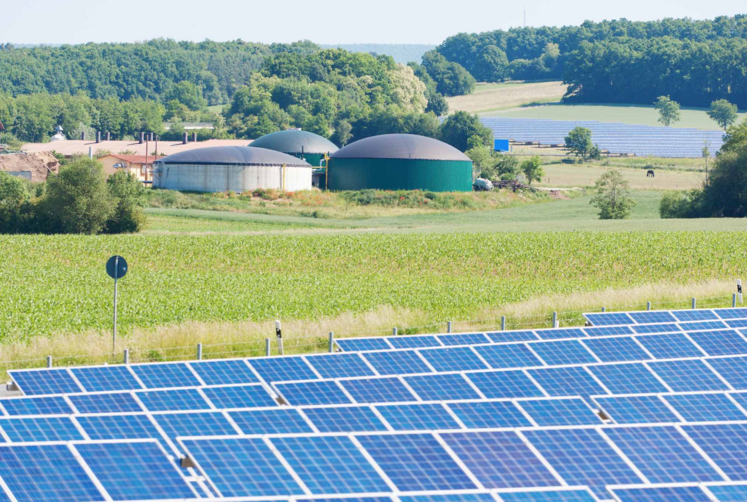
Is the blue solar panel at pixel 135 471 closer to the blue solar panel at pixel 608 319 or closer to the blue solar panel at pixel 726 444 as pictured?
the blue solar panel at pixel 726 444

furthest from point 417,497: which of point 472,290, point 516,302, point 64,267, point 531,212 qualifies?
point 531,212

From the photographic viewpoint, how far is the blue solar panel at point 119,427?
14672 millimetres

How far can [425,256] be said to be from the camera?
5322cm

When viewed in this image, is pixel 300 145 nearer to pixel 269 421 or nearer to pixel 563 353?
pixel 563 353

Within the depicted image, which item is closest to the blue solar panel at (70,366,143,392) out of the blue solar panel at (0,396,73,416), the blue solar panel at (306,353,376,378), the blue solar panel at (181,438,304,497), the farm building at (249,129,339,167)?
the blue solar panel at (0,396,73,416)

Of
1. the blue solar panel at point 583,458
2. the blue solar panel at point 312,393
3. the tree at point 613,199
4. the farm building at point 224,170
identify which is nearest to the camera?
the blue solar panel at point 583,458

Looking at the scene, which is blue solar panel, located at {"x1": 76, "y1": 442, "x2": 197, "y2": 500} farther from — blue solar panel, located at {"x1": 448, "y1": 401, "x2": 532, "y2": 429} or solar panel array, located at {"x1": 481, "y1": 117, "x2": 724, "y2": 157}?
solar panel array, located at {"x1": 481, "y1": 117, "x2": 724, "y2": 157}

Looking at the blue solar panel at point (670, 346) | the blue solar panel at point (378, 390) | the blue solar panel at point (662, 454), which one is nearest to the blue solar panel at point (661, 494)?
the blue solar panel at point (662, 454)

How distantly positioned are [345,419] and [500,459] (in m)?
2.97

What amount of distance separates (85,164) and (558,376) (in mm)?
51913

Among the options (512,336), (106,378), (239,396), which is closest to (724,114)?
(512,336)

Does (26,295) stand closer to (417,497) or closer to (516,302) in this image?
(516,302)

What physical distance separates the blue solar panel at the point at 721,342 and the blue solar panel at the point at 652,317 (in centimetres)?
284

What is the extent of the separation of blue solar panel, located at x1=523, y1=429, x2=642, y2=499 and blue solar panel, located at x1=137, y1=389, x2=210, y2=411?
5.63m
